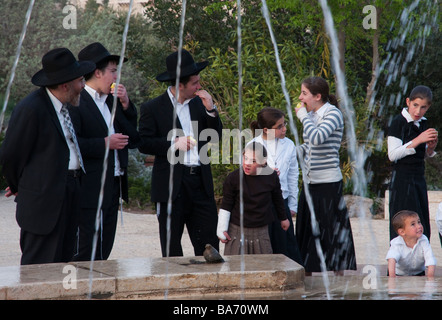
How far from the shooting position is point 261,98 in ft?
42.3

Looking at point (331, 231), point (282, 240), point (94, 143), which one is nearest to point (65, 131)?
point (94, 143)

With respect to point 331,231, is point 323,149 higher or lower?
higher

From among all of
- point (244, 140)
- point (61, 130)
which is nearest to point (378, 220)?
point (244, 140)

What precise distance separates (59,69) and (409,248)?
2.94 m

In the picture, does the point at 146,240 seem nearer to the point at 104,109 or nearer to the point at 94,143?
the point at 104,109

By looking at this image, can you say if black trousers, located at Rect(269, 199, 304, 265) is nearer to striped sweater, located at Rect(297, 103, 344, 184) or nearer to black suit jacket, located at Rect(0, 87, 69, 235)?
striped sweater, located at Rect(297, 103, 344, 184)

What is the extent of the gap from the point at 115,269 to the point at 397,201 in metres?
3.07

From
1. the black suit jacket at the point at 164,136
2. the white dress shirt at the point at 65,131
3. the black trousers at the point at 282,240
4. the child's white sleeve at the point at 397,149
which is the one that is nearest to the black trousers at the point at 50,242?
the white dress shirt at the point at 65,131

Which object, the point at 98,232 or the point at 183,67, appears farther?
the point at 183,67

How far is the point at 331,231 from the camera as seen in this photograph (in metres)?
5.91

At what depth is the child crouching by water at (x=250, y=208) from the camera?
218 inches

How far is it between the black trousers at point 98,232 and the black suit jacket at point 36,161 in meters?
0.82
